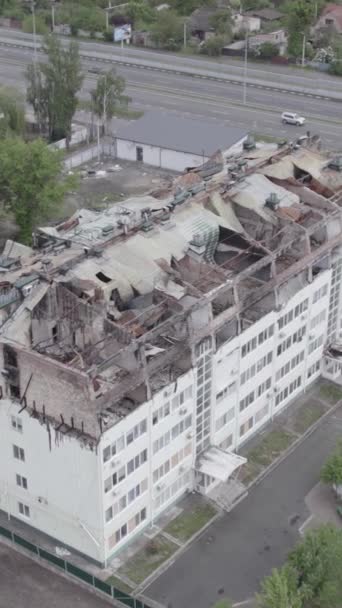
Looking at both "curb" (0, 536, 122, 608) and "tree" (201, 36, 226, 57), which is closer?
"curb" (0, 536, 122, 608)

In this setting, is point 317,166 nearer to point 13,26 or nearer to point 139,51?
point 139,51

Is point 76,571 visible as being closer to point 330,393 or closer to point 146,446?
point 146,446

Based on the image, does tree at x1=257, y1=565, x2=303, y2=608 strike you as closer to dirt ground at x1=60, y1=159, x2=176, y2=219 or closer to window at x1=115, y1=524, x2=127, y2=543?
window at x1=115, y1=524, x2=127, y2=543

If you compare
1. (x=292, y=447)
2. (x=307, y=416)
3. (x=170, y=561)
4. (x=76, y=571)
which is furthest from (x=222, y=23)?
(x=76, y=571)

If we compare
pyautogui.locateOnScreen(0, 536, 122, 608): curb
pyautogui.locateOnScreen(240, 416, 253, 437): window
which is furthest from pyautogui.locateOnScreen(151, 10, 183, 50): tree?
pyautogui.locateOnScreen(0, 536, 122, 608): curb

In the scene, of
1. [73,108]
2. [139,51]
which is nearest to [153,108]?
[73,108]

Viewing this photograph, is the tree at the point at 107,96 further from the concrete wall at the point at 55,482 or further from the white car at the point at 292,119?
the concrete wall at the point at 55,482
